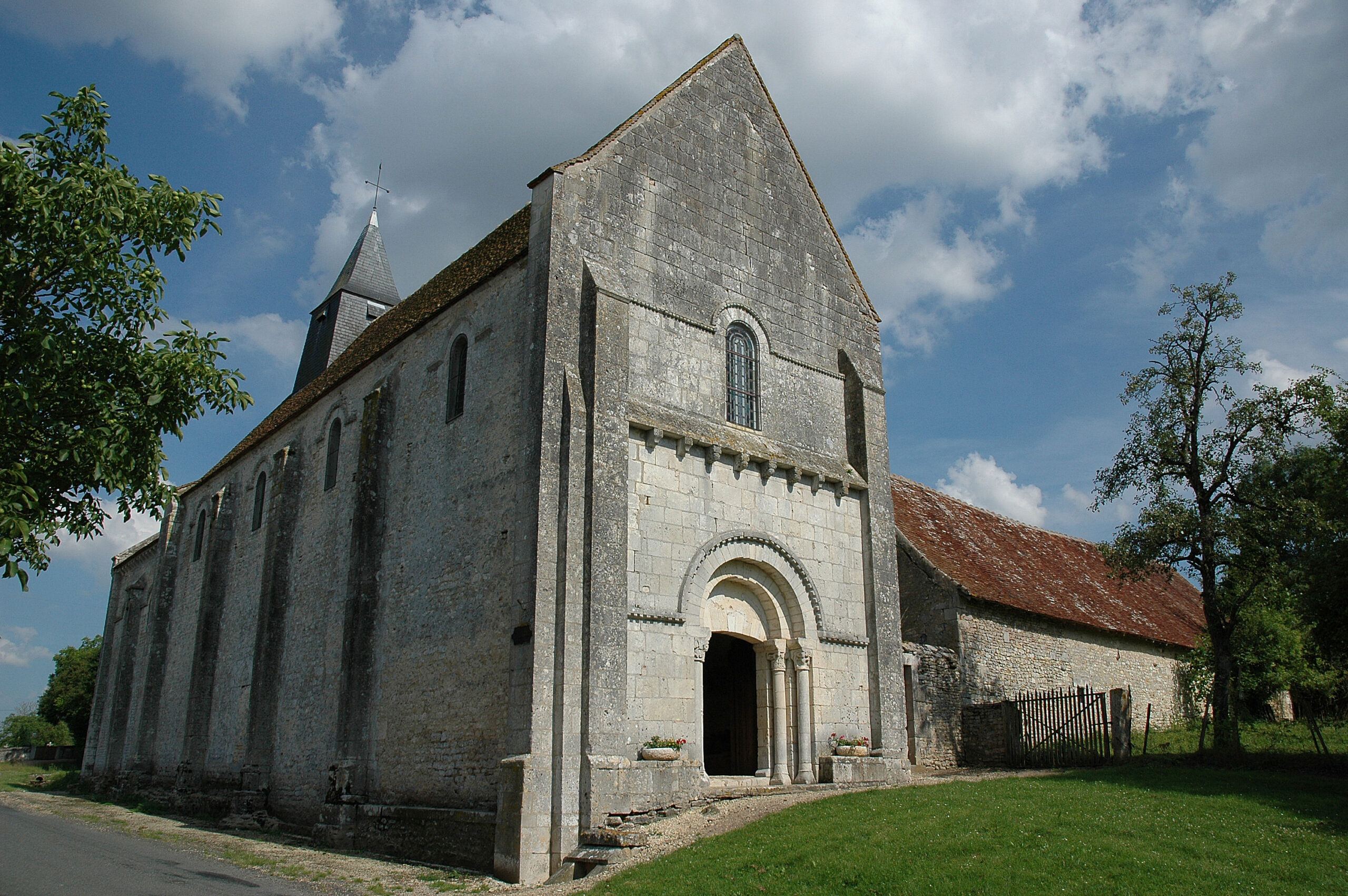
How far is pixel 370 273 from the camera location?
126 ft

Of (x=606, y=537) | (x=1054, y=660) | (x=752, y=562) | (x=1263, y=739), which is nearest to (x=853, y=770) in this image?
(x=752, y=562)

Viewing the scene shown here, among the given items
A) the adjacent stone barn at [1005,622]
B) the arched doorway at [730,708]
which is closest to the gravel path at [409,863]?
the adjacent stone barn at [1005,622]

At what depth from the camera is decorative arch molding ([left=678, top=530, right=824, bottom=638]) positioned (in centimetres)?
1462

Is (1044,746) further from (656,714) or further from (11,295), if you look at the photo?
(11,295)

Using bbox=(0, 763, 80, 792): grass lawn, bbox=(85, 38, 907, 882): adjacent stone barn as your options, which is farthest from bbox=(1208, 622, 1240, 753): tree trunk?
bbox=(0, 763, 80, 792): grass lawn

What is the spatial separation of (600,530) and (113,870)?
8.16 metres

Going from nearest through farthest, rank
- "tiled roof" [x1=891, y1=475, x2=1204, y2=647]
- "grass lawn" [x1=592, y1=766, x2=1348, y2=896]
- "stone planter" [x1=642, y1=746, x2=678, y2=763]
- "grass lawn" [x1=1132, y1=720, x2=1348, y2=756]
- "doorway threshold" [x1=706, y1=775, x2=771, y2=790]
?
"grass lawn" [x1=592, y1=766, x2=1348, y2=896], "stone planter" [x1=642, y1=746, x2=678, y2=763], "doorway threshold" [x1=706, y1=775, x2=771, y2=790], "grass lawn" [x1=1132, y1=720, x2=1348, y2=756], "tiled roof" [x1=891, y1=475, x2=1204, y2=647]

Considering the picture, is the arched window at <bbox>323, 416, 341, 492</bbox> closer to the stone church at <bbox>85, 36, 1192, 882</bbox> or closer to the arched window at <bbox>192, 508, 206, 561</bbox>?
the stone church at <bbox>85, 36, 1192, 882</bbox>

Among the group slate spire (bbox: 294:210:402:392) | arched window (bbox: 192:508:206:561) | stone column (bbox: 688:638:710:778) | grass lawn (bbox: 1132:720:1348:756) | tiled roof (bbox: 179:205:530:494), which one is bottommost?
grass lawn (bbox: 1132:720:1348:756)

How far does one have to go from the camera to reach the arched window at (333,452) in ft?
70.2

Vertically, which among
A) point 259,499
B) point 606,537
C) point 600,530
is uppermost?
point 259,499

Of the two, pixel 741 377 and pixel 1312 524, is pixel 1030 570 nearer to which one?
pixel 1312 524

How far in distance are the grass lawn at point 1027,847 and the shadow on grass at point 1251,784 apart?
0.22 feet

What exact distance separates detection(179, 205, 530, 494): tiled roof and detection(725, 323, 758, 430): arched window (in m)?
4.08
